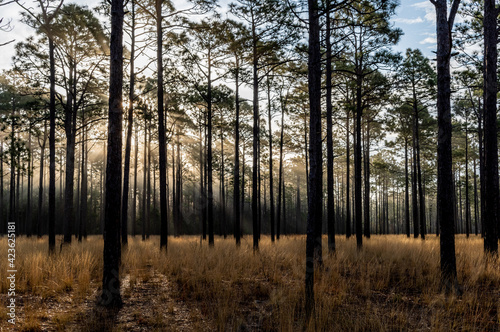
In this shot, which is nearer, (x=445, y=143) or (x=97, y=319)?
(x=97, y=319)

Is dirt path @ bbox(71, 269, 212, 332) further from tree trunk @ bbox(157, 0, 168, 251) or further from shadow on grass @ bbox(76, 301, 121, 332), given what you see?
tree trunk @ bbox(157, 0, 168, 251)

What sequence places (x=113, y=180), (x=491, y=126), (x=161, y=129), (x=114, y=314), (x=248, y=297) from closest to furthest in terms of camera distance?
1. (x=114, y=314)
2. (x=113, y=180)
3. (x=248, y=297)
4. (x=491, y=126)
5. (x=161, y=129)

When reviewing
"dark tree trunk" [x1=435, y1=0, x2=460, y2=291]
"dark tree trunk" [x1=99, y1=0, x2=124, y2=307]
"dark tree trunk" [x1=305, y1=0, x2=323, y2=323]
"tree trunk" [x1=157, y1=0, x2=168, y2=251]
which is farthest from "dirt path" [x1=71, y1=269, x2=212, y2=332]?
"dark tree trunk" [x1=435, y1=0, x2=460, y2=291]

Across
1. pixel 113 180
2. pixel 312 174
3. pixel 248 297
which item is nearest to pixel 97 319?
pixel 113 180

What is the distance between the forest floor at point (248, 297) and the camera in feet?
13.9

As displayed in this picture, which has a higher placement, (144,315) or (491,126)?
(491,126)

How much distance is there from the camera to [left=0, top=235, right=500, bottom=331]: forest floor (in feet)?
13.9

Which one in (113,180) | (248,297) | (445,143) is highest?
(445,143)

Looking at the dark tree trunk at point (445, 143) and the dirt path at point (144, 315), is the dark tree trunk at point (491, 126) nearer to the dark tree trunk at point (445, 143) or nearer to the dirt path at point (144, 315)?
the dark tree trunk at point (445, 143)

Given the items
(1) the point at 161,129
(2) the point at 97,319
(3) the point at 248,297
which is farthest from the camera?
(1) the point at 161,129

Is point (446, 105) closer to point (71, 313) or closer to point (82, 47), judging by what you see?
point (71, 313)

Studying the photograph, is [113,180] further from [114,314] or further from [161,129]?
[161,129]

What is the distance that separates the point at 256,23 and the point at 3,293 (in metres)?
11.8

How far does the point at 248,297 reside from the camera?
5691 millimetres
